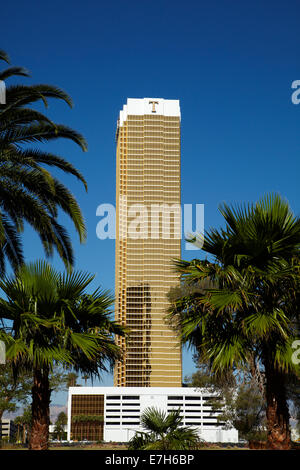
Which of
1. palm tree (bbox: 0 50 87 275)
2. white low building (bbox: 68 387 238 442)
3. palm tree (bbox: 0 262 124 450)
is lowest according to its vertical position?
white low building (bbox: 68 387 238 442)

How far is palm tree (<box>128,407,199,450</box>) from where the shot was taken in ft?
47.7

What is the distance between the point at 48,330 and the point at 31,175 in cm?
610

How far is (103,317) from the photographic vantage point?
15.4 meters

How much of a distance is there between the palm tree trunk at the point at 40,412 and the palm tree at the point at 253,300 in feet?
11.7

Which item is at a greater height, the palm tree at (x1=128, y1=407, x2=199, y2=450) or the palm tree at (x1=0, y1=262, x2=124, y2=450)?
the palm tree at (x1=0, y1=262, x2=124, y2=450)

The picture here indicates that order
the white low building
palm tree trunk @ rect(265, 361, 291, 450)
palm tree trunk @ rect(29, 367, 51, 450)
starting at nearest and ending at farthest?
1. palm tree trunk @ rect(265, 361, 291, 450)
2. palm tree trunk @ rect(29, 367, 51, 450)
3. the white low building

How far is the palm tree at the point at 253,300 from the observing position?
12.9 metres

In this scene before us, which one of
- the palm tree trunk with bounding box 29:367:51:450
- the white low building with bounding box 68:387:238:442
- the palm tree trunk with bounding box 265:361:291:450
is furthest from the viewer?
the white low building with bounding box 68:387:238:442

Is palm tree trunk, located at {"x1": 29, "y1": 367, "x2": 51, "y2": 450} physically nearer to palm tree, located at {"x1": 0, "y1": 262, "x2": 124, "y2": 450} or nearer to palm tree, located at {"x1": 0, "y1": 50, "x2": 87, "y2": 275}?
palm tree, located at {"x1": 0, "y1": 262, "x2": 124, "y2": 450}

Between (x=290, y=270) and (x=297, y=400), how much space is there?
2770 centimetres

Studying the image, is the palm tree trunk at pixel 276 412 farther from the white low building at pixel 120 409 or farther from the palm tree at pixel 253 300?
the white low building at pixel 120 409

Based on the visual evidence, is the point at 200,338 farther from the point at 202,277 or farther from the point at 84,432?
the point at 84,432

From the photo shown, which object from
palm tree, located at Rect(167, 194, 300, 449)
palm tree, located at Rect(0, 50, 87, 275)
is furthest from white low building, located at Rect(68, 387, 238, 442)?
palm tree, located at Rect(167, 194, 300, 449)
